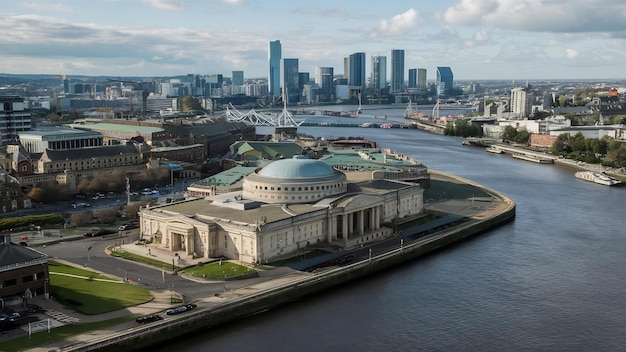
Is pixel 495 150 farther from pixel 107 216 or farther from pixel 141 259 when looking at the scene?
pixel 141 259

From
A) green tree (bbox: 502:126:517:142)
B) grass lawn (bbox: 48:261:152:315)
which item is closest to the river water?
grass lawn (bbox: 48:261:152:315)

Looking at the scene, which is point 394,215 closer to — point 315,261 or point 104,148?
point 315,261

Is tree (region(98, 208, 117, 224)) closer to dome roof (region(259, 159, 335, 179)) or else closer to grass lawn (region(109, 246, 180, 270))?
grass lawn (region(109, 246, 180, 270))

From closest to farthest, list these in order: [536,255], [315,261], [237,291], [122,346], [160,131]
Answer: [122,346]
[237,291]
[315,261]
[536,255]
[160,131]

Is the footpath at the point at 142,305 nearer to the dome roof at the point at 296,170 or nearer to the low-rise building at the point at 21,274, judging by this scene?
the low-rise building at the point at 21,274

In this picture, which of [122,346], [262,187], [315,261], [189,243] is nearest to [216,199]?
[262,187]

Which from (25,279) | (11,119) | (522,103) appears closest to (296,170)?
(25,279)
